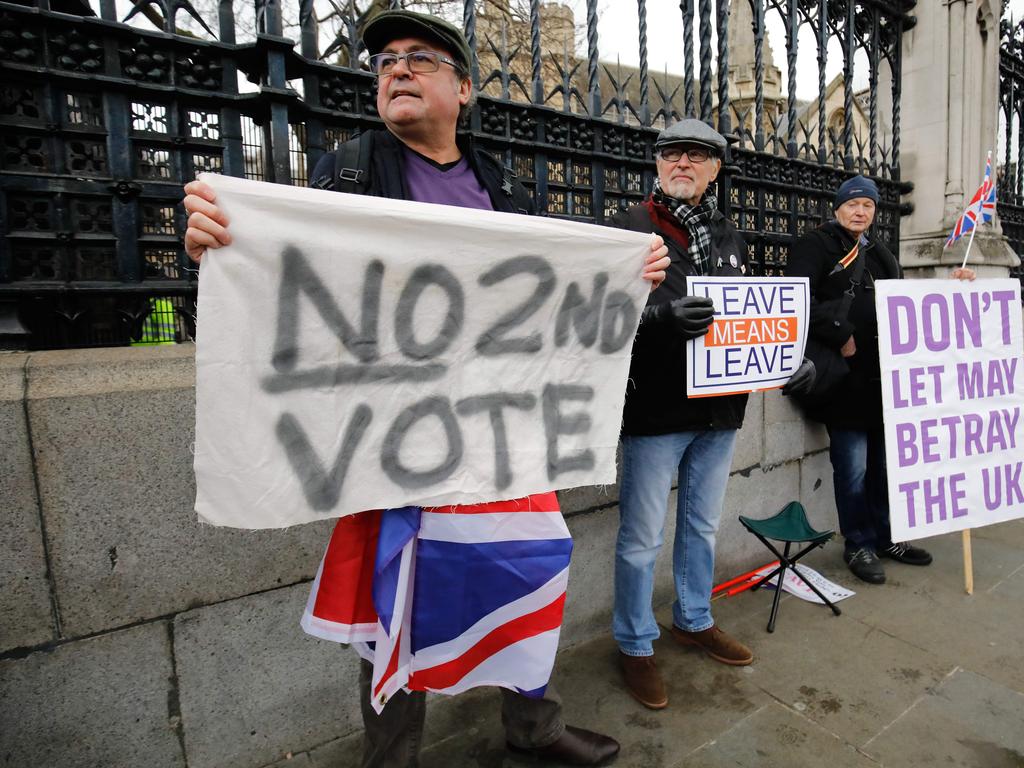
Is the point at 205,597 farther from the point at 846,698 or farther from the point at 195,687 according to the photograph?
the point at 846,698

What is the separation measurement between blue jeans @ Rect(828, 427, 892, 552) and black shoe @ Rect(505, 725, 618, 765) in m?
2.42

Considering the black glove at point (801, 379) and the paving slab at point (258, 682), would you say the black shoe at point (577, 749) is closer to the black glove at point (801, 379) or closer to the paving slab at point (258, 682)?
the paving slab at point (258, 682)

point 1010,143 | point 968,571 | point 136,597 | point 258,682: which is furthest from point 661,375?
point 1010,143

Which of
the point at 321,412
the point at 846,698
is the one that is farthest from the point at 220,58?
the point at 846,698

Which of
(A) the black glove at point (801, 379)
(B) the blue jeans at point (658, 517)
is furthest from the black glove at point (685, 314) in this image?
(A) the black glove at point (801, 379)

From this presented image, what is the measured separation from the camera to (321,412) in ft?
5.29

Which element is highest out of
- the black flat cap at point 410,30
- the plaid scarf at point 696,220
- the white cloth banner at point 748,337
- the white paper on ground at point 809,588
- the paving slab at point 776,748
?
the black flat cap at point 410,30

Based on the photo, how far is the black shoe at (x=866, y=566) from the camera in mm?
3707

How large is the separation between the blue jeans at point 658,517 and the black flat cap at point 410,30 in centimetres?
160

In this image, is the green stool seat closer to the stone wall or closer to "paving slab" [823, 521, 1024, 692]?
"paving slab" [823, 521, 1024, 692]

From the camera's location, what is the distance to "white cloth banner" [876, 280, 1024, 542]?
3.31 metres

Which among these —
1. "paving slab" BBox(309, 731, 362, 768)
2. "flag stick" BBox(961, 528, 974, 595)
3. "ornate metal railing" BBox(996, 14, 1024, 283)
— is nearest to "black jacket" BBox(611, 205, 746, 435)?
"paving slab" BBox(309, 731, 362, 768)

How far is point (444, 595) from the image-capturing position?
1.71m

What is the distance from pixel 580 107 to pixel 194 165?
7.28ft
